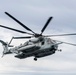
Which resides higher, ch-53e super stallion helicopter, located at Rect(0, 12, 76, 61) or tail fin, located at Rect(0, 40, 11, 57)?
ch-53e super stallion helicopter, located at Rect(0, 12, 76, 61)

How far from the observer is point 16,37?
65.2m

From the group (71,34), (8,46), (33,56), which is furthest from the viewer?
(8,46)

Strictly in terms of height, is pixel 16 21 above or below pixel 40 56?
above

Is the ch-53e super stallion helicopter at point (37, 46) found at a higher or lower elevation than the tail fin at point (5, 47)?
higher

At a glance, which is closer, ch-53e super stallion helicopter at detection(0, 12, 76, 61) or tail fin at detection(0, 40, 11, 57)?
ch-53e super stallion helicopter at detection(0, 12, 76, 61)

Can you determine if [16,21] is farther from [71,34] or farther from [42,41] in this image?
[71,34]

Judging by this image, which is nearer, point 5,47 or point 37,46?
point 37,46

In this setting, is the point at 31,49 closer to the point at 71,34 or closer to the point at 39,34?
the point at 39,34

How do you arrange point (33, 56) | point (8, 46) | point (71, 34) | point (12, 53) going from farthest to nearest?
point (8, 46) < point (12, 53) < point (33, 56) < point (71, 34)

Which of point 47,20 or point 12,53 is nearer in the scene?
point 47,20

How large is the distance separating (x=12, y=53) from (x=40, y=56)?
28.5ft

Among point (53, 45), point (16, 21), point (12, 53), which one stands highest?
point (16, 21)

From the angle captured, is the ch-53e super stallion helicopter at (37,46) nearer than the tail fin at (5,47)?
Yes

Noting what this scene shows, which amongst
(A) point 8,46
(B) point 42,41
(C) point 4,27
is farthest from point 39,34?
(A) point 8,46
